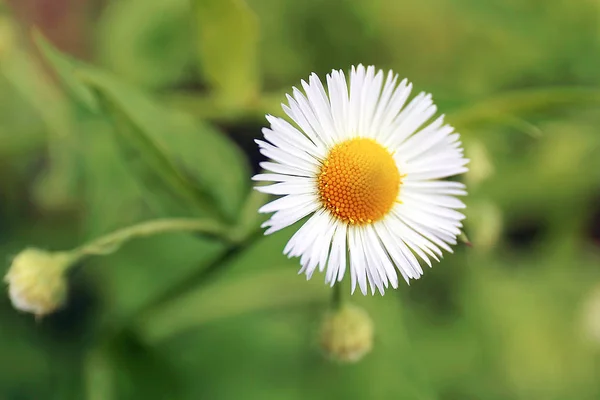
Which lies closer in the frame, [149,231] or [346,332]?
[149,231]

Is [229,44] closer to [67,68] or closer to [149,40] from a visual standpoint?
[67,68]

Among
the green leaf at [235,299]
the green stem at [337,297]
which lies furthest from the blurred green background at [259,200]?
the green stem at [337,297]

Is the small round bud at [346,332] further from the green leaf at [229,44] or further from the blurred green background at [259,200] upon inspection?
the green leaf at [229,44]

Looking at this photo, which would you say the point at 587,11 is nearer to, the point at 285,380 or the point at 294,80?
the point at 294,80

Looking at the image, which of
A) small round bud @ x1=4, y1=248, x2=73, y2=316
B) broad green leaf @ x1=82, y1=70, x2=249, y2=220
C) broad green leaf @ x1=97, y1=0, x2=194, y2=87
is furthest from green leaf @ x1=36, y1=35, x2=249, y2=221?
broad green leaf @ x1=97, y1=0, x2=194, y2=87

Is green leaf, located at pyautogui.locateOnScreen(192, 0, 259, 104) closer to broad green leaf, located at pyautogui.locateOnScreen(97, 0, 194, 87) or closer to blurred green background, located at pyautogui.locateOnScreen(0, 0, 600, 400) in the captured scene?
blurred green background, located at pyautogui.locateOnScreen(0, 0, 600, 400)

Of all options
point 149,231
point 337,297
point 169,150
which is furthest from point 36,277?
point 337,297
